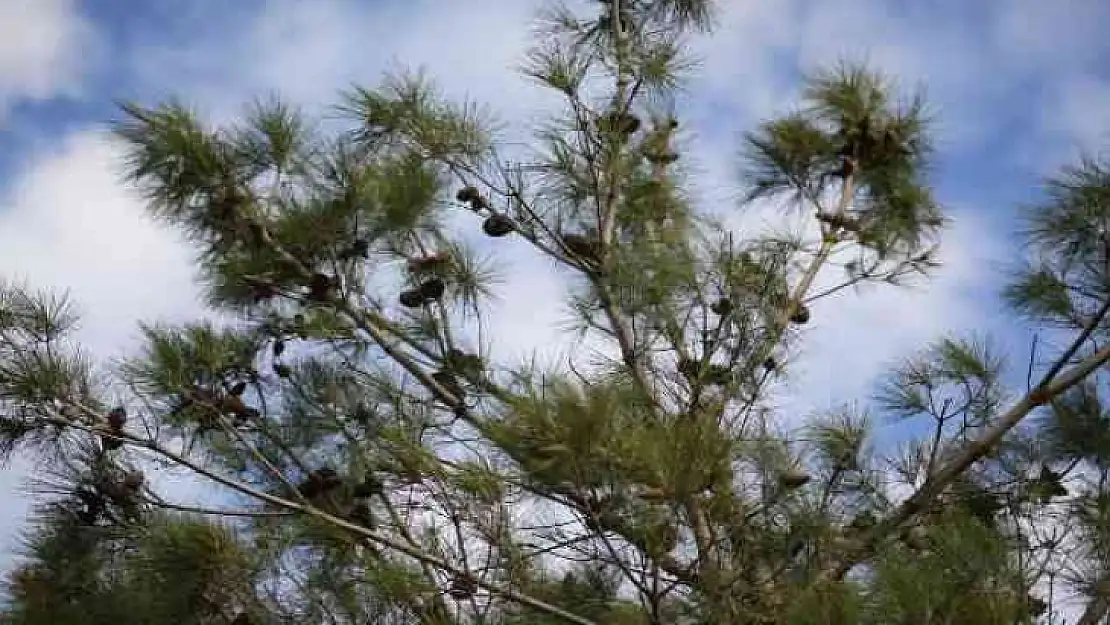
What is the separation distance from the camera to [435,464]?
1.66 metres

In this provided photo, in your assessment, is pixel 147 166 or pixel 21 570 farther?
pixel 21 570

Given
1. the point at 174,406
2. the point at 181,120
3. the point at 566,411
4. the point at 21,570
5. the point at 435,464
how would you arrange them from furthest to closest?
the point at 21,570
the point at 181,120
the point at 174,406
the point at 435,464
the point at 566,411

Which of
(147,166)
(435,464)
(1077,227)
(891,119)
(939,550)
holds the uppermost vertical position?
(891,119)

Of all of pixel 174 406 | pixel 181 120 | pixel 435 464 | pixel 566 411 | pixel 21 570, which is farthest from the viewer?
pixel 21 570

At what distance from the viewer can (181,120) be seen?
218cm

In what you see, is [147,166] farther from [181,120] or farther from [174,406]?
[174,406]

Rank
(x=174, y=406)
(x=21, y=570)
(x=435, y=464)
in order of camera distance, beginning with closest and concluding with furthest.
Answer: (x=435, y=464)
(x=174, y=406)
(x=21, y=570)

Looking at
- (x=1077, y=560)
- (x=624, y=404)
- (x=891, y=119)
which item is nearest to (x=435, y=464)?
(x=624, y=404)

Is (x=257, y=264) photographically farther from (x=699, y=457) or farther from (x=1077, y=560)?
(x=1077, y=560)

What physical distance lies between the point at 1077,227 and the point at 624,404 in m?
0.84

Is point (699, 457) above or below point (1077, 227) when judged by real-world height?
below

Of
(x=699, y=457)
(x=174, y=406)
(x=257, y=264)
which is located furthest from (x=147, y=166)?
(x=699, y=457)

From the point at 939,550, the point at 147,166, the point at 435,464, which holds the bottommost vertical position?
the point at 939,550

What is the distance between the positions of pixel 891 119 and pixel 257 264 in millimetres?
1179
